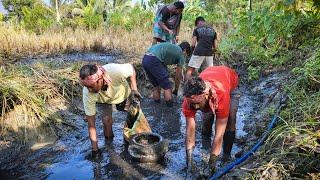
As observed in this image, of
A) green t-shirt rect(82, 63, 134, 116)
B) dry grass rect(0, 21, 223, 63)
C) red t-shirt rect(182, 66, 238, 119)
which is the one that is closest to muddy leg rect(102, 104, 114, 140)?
green t-shirt rect(82, 63, 134, 116)

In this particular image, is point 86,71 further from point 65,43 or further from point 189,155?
point 65,43

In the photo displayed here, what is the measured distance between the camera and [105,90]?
17.3 ft

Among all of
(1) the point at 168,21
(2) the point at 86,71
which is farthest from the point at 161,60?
(2) the point at 86,71

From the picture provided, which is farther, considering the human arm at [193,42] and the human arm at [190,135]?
the human arm at [193,42]

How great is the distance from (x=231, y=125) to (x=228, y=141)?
0.26 metres

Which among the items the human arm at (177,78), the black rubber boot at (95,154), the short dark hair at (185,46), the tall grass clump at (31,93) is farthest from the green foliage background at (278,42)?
the tall grass clump at (31,93)

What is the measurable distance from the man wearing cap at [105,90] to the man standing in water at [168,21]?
270 centimetres

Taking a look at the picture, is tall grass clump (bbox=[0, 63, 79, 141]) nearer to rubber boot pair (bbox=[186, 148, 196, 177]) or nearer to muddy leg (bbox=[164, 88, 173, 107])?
muddy leg (bbox=[164, 88, 173, 107])

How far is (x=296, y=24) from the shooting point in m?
7.30

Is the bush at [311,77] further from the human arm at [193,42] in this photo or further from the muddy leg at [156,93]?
the muddy leg at [156,93]

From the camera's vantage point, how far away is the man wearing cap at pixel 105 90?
186 inches

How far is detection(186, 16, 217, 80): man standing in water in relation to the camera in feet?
24.6

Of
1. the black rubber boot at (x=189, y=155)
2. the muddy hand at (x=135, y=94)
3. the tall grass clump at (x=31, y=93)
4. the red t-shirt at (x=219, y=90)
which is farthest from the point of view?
the tall grass clump at (x=31, y=93)

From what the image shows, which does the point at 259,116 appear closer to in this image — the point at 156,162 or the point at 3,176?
the point at 156,162
